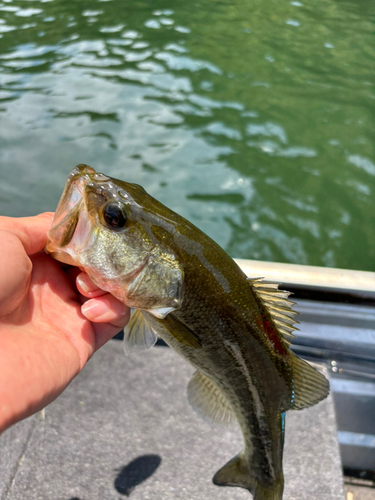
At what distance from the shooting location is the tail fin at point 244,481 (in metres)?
1.84

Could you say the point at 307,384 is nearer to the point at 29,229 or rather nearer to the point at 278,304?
the point at 278,304

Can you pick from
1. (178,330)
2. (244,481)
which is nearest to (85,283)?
(178,330)

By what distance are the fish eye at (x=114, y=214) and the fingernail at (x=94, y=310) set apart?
0.36 meters

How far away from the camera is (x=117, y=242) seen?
1.48m

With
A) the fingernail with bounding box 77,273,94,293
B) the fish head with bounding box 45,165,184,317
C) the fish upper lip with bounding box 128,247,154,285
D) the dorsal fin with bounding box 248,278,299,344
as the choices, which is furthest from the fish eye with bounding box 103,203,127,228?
the dorsal fin with bounding box 248,278,299,344

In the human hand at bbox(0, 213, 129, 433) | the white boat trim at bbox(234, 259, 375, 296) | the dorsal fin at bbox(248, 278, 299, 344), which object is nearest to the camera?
the human hand at bbox(0, 213, 129, 433)

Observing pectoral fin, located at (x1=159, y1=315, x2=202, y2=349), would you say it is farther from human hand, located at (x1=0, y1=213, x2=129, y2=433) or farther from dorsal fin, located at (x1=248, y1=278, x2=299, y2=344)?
dorsal fin, located at (x1=248, y1=278, x2=299, y2=344)

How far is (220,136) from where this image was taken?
19.8ft

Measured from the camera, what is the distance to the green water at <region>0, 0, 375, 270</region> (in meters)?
5.00

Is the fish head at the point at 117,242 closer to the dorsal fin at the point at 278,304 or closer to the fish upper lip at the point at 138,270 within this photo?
the fish upper lip at the point at 138,270

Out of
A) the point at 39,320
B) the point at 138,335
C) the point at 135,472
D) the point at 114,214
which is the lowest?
the point at 135,472

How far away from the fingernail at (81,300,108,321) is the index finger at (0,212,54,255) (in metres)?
0.34

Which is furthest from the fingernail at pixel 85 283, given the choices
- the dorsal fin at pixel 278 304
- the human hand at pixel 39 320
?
the dorsal fin at pixel 278 304

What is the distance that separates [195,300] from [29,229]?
74cm
